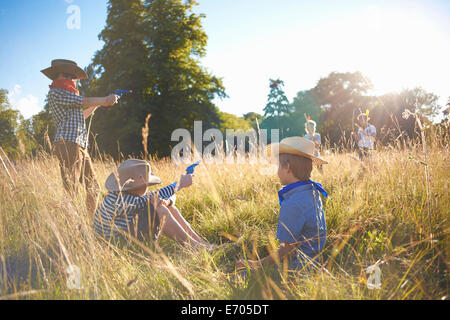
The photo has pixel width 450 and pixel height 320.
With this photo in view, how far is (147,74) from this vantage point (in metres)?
15.5

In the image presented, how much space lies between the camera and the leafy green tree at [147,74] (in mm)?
15578

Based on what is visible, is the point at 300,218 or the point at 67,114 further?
the point at 67,114

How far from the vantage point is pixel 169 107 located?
55.5ft

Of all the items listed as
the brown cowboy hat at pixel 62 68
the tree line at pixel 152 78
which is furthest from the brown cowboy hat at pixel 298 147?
the tree line at pixel 152 78

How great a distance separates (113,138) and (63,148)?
13324 mm

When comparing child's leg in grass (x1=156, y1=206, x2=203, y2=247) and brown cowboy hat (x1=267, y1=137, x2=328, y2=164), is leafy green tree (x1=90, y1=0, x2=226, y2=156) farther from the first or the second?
brown cowboy hat (x1=267, y1=137, x2=328, y2=164)

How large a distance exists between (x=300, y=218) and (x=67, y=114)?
10.2 ft

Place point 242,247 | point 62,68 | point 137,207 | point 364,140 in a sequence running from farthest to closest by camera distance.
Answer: point 62,68 < point 364,140 < point 137,207 < point 242,247

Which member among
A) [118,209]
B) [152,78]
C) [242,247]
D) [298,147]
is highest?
[152,78]

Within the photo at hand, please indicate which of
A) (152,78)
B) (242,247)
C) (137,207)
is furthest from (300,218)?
(152,78)

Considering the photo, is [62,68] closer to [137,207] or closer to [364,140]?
[137,207]

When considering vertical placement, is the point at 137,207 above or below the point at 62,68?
below

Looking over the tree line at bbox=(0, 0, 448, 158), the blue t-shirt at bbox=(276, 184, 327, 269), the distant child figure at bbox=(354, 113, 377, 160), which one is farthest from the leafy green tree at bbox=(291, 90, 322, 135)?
the blue t-shirt at bbox=(276, 184, 327, 269)

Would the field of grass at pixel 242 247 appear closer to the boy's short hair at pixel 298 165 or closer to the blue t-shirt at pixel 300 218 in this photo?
the blue t-shirt at pixel 300 218
